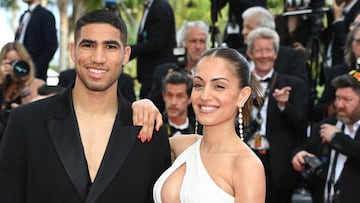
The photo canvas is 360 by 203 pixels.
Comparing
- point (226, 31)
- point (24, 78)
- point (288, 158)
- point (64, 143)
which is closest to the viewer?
point (64, 143)

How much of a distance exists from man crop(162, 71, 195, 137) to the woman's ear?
3.04 meters

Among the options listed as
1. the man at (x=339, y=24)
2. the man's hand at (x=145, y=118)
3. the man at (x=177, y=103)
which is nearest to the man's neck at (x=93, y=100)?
the man's hand at (x=145, y=118)

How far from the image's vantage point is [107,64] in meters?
3.52

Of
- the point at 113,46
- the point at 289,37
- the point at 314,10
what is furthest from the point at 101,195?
the point at 289,37

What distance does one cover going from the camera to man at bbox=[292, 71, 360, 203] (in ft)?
18.3

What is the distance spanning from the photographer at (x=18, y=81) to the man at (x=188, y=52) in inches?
45.2

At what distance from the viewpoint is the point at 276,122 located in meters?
6.49

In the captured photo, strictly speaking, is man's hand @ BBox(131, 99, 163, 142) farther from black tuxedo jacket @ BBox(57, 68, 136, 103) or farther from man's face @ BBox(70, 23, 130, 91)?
black tuxedo jacket @ BBox(57, 68, 136, 103)

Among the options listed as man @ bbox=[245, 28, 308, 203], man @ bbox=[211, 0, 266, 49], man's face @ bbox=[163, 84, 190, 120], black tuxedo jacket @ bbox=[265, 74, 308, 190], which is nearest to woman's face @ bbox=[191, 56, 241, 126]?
man @ bbox=[245, 28, 308, 203]

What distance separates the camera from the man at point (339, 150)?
5.58m

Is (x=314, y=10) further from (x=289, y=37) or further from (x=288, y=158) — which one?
(x=288, y=158)

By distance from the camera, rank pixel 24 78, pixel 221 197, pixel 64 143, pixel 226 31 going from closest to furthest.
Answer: pixel 221 197 < pixel 64 143 < pixel 24 78 < pixel 226 31

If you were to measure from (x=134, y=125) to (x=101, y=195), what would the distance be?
15.7 inches

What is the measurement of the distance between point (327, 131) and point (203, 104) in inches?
104
